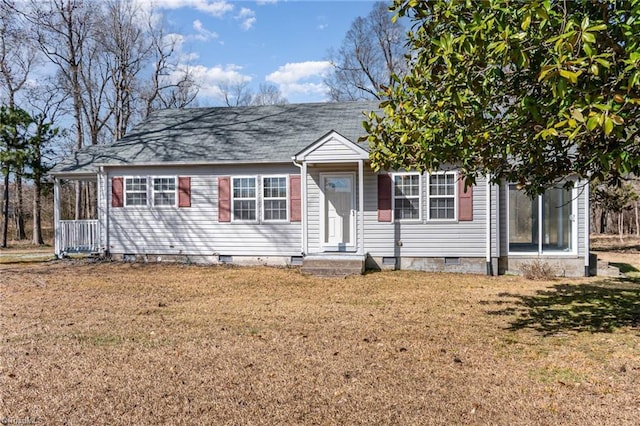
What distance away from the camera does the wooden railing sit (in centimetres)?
1455

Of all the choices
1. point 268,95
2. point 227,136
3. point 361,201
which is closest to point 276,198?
point 361,201

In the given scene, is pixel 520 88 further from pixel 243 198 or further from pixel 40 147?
pixel 40 147

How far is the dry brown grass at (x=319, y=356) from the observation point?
365 centimetres

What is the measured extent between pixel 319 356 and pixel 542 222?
32.9 ft

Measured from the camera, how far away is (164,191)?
13.8 metres

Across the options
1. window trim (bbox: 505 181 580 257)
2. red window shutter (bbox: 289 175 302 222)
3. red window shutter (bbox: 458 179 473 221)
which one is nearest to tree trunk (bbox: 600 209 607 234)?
window trim (bbox: 505 181 580 257)

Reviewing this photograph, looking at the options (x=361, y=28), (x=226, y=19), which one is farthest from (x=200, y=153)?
(x=361, y=28)

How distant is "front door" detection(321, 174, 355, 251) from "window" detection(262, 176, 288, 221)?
1147mm

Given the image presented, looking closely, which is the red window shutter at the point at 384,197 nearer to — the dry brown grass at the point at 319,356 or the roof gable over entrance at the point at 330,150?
the roof gable over entrance at the point at 330,150

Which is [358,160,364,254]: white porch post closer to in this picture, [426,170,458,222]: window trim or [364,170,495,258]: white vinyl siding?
[364,170,495,258]: white vinyl siding

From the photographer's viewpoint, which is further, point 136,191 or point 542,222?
point 136,191

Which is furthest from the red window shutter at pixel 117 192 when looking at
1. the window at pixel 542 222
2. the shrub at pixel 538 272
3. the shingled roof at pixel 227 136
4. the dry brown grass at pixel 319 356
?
the shrub at pixel 538 272

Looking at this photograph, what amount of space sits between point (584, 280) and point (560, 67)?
9.50m

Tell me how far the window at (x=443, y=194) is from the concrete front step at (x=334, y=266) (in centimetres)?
255
